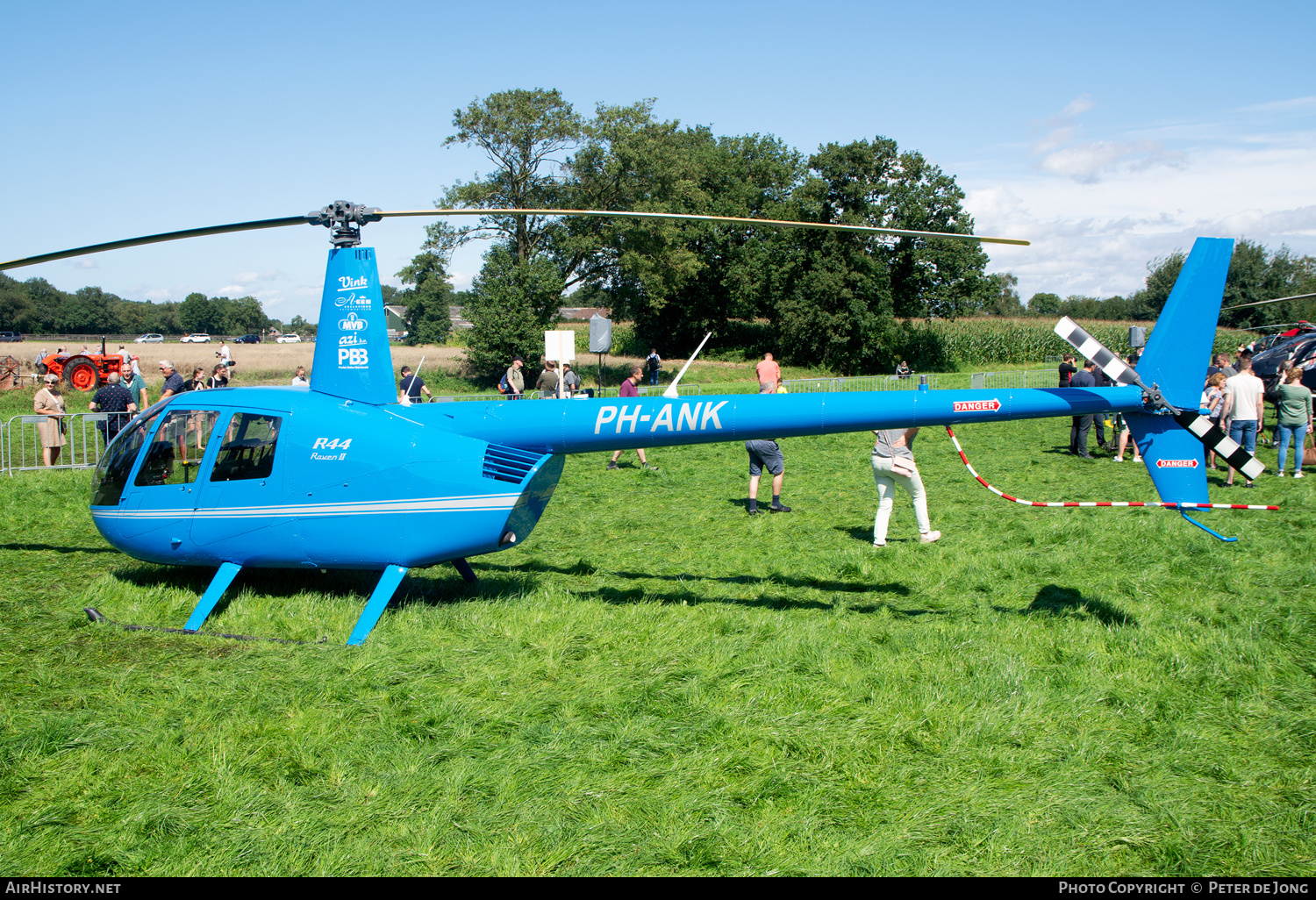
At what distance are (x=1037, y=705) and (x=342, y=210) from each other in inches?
257

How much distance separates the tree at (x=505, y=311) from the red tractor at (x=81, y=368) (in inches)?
601

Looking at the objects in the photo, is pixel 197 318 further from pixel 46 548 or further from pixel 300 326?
pixel 46 548

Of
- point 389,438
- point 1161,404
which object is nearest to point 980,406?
point 1161,404


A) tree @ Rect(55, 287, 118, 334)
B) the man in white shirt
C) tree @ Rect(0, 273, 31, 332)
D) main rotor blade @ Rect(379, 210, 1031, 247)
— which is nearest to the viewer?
main rotor blade @ Rect(379, 210, 1031, 247)

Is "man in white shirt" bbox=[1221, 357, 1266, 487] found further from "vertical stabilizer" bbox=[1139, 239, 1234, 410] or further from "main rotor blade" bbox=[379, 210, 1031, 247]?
"main rotor blade" bbox=[379, 210, 1031, 247]

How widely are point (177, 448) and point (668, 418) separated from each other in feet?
14.7

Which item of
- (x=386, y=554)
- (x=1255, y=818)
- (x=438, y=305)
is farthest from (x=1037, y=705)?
(x=438, y=305)

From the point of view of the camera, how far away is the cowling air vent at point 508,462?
22.1 ft

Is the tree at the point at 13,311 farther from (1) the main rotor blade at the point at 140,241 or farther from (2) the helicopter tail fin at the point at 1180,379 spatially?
(2) the helicopter tail fin at the point at 1180,379

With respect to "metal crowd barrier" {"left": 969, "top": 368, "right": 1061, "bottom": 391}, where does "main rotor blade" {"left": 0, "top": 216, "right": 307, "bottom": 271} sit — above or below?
above

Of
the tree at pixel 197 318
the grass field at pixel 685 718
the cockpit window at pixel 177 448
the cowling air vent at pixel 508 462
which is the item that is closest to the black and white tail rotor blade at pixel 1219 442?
the grass field at pixel 685 718

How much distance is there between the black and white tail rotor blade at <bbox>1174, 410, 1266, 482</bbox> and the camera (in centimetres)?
581

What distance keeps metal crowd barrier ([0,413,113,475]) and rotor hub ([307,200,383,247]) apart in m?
8.80

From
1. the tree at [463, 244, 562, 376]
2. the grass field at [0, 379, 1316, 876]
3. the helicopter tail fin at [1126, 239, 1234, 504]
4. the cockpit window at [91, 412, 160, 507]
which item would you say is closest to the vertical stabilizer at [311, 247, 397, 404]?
the grass field at [0, 379, 1316, 876]
